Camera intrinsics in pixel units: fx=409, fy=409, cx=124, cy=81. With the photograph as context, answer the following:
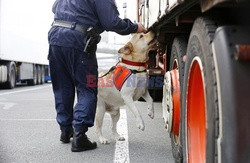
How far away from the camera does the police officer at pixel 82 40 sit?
4.74 meters

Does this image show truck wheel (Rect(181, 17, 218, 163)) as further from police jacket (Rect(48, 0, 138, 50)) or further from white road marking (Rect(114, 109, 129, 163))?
police jacket (Rect(48, 0, 138, 50))

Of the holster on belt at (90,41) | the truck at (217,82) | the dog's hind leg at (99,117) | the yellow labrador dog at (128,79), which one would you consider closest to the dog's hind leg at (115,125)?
the yellow labrador dog at (128,79)

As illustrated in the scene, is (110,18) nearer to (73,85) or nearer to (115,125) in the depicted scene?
(73,85)

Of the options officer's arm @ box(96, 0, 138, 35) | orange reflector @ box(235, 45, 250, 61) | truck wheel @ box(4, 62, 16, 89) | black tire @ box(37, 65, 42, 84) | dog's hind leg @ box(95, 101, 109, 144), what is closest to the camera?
orange reflector @ box(235, 45, 250, 61)

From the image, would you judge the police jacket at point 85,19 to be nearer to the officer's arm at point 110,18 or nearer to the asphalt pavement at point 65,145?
the officer's arm at point 110,18

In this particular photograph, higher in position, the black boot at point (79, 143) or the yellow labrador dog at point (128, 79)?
the yellow labrador dog at point (128, 79)

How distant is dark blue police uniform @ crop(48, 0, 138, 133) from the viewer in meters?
4.73

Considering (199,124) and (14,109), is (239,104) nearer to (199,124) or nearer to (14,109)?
(199,124)

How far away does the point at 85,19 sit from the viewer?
4793mm

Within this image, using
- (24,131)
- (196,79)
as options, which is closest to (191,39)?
(196,79)

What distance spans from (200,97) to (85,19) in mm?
2380

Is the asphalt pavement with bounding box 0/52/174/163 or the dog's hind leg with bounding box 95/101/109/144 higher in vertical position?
the dog's hind leg with bounding box 95/101/109/144

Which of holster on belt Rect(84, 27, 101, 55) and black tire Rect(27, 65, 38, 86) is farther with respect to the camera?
black tire Rect(27, 65, 38, 86)

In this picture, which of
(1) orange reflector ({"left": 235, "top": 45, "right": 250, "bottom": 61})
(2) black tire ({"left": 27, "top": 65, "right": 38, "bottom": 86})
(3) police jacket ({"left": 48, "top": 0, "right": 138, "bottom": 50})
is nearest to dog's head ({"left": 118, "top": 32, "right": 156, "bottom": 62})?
(3) police jacket ({"left": 48, "top": 0, "right": 138, "bottom": 50})
